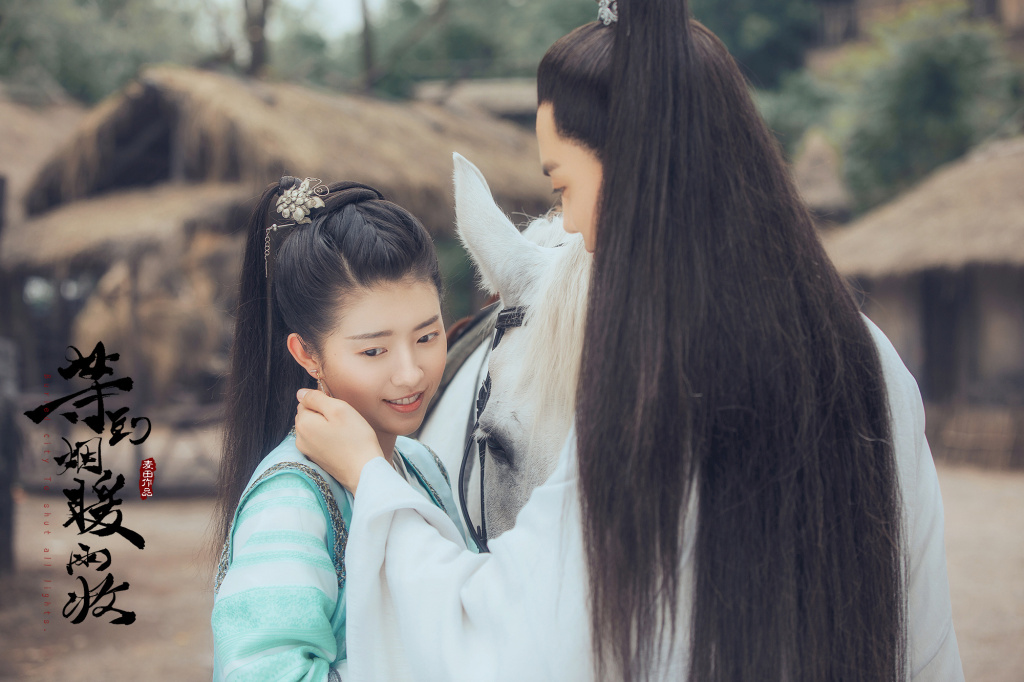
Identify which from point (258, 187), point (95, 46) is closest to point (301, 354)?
point (258, 187)

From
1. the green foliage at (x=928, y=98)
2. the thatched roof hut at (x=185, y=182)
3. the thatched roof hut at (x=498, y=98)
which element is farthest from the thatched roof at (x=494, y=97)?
the thatched roof hut at (x=185, y=182)

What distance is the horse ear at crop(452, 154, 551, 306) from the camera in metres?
1.32

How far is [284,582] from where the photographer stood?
2.84 ft

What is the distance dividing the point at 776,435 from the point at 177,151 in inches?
298

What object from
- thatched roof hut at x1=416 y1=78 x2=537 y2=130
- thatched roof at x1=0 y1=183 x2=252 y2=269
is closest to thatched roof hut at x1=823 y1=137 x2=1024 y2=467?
thatched roof at x1=0 y1=183 x2=252 y2=269

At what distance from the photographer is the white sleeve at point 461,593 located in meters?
0.75

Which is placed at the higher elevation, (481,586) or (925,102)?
(925,102)

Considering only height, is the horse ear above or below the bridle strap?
above

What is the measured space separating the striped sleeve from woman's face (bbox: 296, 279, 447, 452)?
0.18 metres

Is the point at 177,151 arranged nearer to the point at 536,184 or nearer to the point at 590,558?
the point at 536,184

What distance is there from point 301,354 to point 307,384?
0.12 m

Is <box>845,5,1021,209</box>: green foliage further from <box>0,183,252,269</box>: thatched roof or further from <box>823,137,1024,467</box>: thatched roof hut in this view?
<box>0,183,252,269</box>: thatched roof

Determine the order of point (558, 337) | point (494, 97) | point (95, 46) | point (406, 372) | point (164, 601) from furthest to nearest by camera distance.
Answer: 1. point (494, 97)
2. point (95, 46)
3. point (164, 601)
4. point (558, 337)
5. point (406, 372)

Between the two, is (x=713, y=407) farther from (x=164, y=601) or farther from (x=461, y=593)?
(x=164, y=601)
